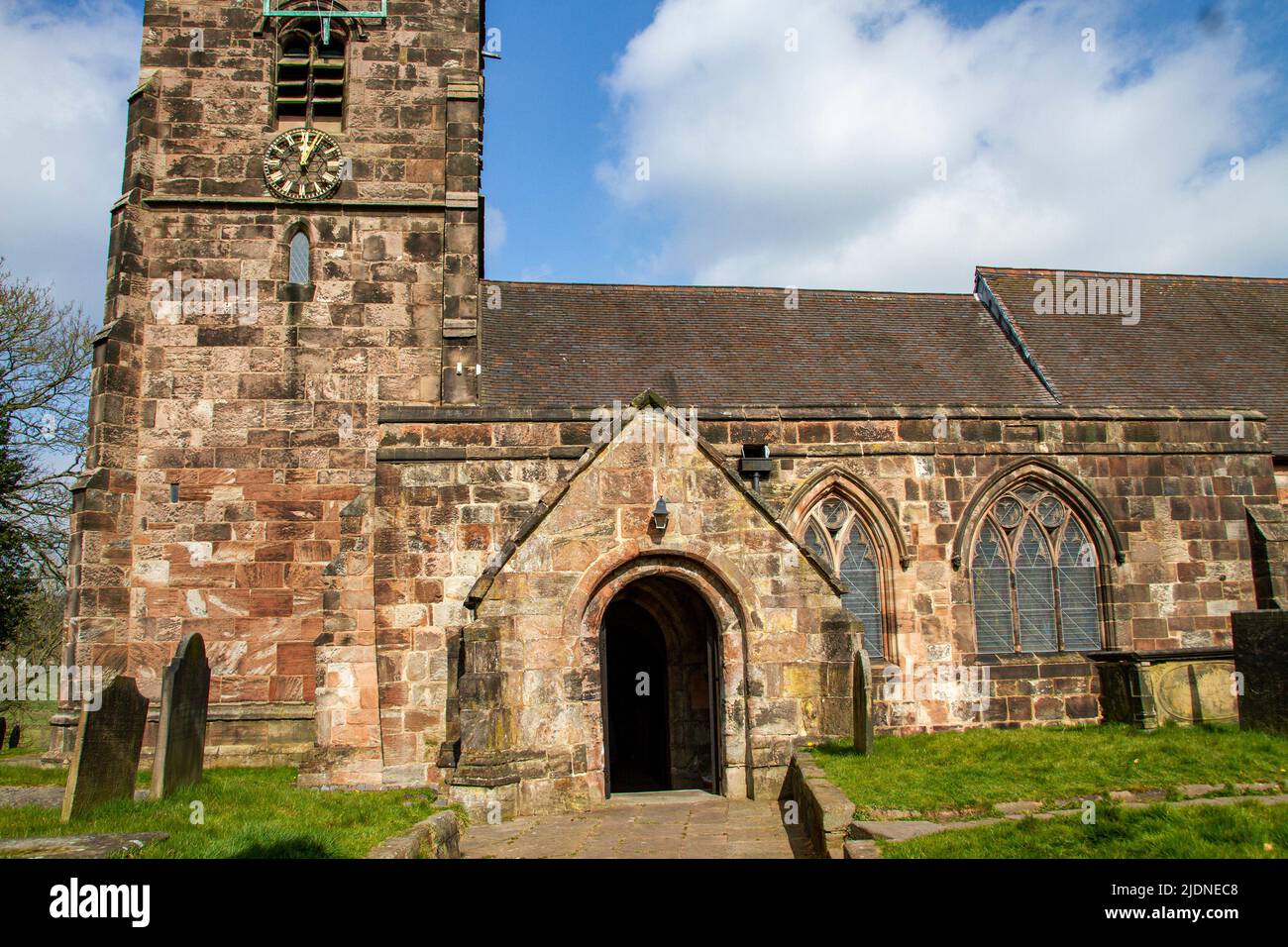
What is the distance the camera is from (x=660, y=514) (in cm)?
1117

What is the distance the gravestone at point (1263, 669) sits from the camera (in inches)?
454

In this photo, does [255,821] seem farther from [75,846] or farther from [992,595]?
[992,595]

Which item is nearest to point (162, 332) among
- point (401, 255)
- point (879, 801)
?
point (401, 255)

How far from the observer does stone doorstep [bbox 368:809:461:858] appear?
737 centimetres

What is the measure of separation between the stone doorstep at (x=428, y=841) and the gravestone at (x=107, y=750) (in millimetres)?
3241

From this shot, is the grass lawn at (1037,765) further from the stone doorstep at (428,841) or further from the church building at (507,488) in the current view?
the stone doorstep at (428,841)

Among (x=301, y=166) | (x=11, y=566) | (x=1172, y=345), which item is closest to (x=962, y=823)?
(x=301, y=166)

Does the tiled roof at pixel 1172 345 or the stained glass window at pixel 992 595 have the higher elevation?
the tiled roof at pixel 1172 345

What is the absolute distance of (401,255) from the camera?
55.7 feet

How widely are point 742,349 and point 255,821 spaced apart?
43.3 ft

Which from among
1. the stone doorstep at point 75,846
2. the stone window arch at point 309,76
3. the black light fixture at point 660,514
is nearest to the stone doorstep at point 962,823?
the black light fixture at point 660,514

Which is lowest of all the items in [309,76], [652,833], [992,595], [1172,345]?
[652,833]
